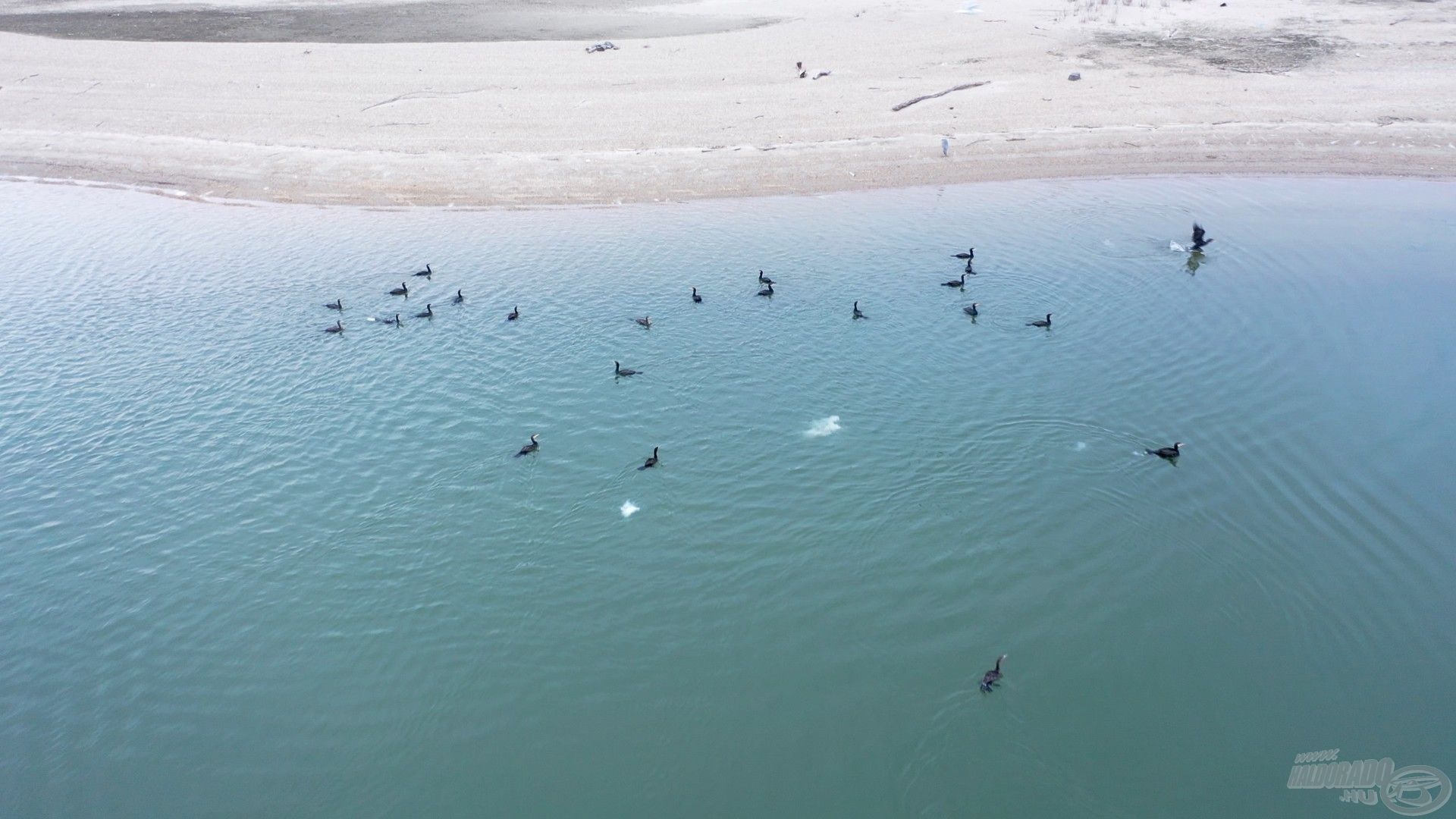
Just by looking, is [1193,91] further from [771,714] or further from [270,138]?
[270,138]

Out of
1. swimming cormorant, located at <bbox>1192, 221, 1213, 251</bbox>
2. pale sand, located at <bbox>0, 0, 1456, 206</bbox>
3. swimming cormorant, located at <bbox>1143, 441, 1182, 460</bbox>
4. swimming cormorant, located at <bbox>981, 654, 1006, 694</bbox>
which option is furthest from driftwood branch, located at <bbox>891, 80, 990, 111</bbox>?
swimming cormorant, located at <bbox>981, 654, 1006, 694</bbox>

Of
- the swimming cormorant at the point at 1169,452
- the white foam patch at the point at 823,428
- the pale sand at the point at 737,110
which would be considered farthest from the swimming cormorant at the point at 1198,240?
the white foam patch at the point at 823,428

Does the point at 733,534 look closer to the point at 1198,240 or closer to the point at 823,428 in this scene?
the point at 823,428

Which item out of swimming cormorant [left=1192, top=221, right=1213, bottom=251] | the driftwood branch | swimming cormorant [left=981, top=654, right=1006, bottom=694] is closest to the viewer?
swimming cormorant [left=981, top=654, right=1006, bottom=694]

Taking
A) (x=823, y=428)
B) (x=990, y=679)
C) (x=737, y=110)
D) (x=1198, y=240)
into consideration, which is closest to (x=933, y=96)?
(x=737, y=110)

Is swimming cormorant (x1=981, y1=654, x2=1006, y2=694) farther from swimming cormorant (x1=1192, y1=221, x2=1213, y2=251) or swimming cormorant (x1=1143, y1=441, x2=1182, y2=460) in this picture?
swimming cormorant (x1=1192, y1=221, x2=1213, y2=251)

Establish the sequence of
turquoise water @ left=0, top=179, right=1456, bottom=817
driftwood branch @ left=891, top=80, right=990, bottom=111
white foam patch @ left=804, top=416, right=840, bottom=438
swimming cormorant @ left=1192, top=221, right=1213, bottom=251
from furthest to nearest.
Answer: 1. driftwood branch @ left=891, top=80, right=990, bottom=111
2. swimming cormorant @ left=1192, top=221, right=1213, bottom=251
3. white foam patch @ left=804, top=416, right=840, bottom=438
4. turquoise water @ left=0, top=179, right=1456, bottom=817

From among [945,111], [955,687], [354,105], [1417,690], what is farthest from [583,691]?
[354,105]
